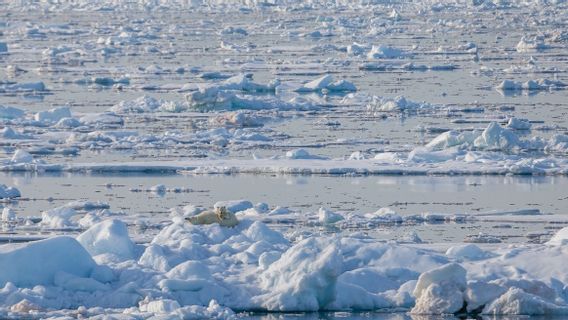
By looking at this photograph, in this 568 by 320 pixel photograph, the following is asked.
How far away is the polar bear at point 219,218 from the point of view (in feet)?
35.8

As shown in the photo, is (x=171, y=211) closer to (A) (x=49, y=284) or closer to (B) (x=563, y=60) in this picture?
(A) (x=49, y=284)

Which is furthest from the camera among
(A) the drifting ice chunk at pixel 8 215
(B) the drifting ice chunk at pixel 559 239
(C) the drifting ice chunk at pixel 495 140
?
(C) the drifting ice chunk at pixel 495 140

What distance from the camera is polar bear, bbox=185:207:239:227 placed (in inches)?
429

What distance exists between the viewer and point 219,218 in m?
11.0

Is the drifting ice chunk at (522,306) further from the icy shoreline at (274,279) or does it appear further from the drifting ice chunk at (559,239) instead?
the drifting ice chunk at (559,239)

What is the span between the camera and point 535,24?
51.2 metres

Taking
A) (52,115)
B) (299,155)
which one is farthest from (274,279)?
(52,115)

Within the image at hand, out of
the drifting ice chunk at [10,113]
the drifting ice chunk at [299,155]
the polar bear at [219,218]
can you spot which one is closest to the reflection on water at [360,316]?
the polar bear at [219,218]

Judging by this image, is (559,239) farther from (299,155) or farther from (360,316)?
(299,155)

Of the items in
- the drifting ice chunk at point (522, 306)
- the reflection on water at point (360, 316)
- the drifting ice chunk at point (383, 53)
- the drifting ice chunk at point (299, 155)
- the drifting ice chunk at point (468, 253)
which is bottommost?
the reflection on water at point (360, 316)

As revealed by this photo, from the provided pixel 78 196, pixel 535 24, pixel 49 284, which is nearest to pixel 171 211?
pixel 78 196

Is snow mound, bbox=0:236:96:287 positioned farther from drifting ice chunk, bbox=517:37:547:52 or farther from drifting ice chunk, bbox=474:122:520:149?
drifting ice chunk, bbox=517:37:547:52

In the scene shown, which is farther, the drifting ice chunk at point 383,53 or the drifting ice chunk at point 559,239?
the drifting ice chunk at point 383,53

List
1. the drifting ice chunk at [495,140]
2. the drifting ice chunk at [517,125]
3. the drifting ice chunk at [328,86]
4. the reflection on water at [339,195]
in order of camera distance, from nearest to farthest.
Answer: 1. the reflection on water at [339,195]
2. the drifting ice chunk at [495,140]
3. the drifting ice chunk at [517,125]
4. the drifting ice chunk at [328,86]
